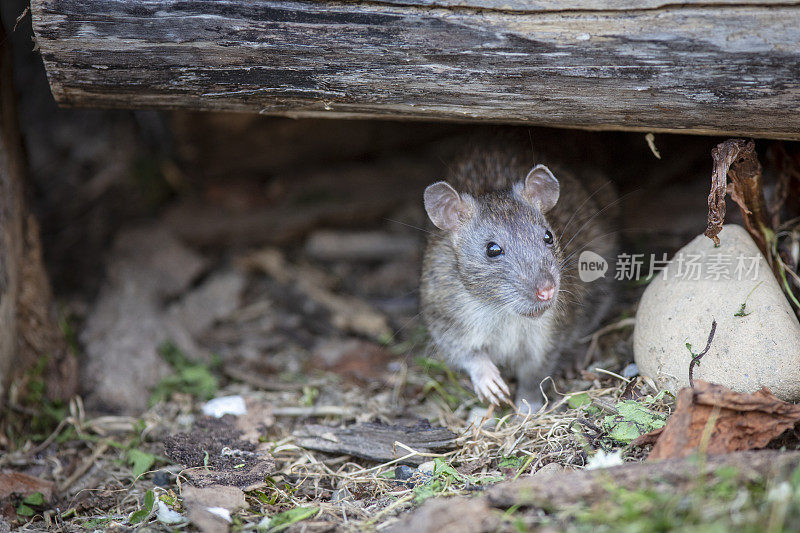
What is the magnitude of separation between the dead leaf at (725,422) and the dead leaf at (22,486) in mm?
3562

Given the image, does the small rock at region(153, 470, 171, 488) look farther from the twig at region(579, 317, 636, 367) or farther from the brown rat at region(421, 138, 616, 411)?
the twig at region(579, 317, 636, 367)

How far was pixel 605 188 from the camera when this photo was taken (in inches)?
229

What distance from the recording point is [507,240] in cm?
474

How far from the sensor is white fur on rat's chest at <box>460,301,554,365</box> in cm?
492

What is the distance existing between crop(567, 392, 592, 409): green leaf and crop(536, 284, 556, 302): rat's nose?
0.67 meters

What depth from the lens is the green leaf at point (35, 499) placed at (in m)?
4.25

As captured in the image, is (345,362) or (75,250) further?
(75,250)

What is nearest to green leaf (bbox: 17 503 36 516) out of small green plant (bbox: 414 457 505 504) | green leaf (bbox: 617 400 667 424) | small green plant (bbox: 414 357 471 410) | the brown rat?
small green plant (bbox: 414 457 505 504)

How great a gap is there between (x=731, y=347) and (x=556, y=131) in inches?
89.0

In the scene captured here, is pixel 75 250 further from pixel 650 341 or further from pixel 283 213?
pixel 650 341

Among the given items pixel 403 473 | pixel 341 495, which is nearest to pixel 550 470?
pixel 403 473

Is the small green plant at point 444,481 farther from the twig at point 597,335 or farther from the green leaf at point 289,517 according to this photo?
the twig at point 597,335

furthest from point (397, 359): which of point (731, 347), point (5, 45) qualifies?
point (5, 45)

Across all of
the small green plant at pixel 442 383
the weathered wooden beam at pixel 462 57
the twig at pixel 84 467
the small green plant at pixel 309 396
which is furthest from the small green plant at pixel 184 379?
the weathered wooden beam at pixel 462 57
